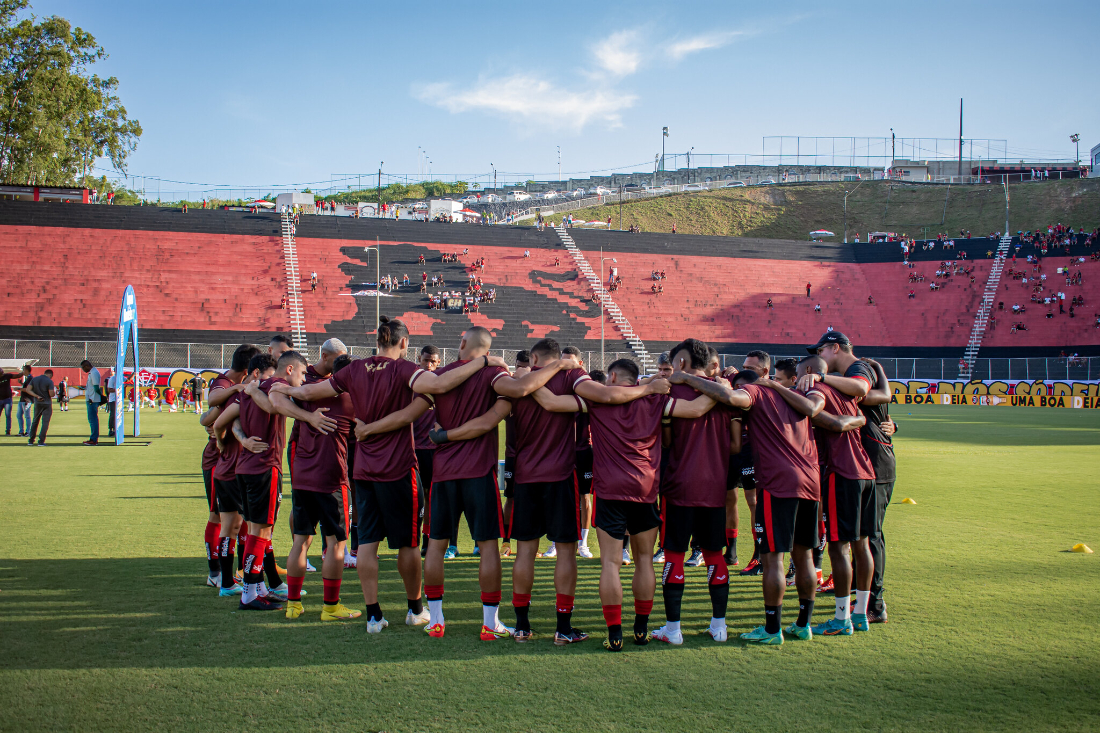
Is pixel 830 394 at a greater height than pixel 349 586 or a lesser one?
greater

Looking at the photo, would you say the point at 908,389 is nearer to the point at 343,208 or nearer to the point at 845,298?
the point at 845,298

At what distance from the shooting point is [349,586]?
707 cm

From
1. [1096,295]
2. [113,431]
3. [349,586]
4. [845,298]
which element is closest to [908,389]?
[845,298]

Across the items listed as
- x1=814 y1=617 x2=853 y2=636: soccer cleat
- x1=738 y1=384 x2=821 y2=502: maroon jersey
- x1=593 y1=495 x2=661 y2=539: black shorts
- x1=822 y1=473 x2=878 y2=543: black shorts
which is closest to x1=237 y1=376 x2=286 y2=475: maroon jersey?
x1=593 y1=495 x2=661 y2=539: black shorts

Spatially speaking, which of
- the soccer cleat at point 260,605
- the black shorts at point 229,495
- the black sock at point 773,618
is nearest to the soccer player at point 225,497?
the black shorts at point 229,495

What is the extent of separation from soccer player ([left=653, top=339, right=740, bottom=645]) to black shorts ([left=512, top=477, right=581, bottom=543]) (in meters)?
0.67

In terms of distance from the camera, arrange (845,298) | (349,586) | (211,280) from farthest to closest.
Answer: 1. (845,298)
2. (211,280)
3. (349,586)

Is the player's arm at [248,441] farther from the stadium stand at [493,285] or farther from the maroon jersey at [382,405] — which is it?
the stadium stand at [493,285]

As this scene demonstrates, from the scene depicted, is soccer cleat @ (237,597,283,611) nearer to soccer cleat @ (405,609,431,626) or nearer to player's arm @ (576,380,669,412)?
soccer cleat @ (405,609,431,626)

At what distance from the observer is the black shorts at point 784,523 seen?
18.0 ft

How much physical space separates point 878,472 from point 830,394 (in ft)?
2.87

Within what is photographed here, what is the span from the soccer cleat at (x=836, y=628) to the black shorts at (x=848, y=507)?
600 mm

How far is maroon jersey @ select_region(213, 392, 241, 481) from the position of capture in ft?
21.9

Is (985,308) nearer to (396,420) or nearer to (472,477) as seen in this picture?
(472,477)
